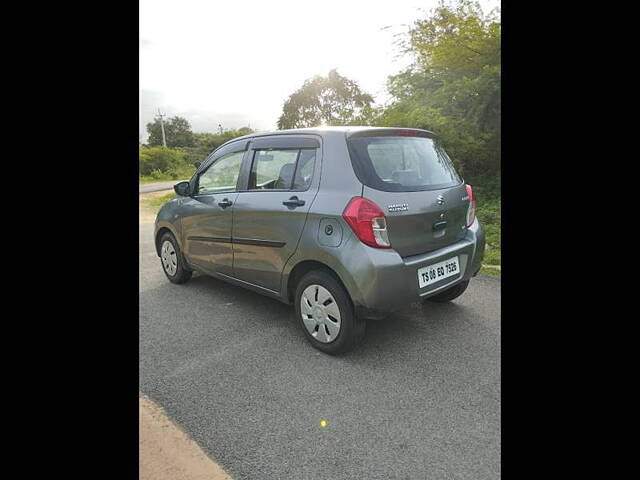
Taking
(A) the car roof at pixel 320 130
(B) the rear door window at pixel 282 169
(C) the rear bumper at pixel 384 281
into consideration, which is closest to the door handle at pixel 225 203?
(B) the rear door window at pixel 282 169

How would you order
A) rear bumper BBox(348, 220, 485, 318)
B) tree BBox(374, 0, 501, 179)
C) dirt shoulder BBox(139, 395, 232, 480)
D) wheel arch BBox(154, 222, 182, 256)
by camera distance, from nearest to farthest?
dirt shoulder BBox(139, 395, 232, 480), rear bumper BBox(348, 220, 485, 318), wheel arch BBox(154, 222, 182, 256), tree BBox(374, 0, 501, 179)

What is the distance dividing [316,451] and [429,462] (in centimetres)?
51

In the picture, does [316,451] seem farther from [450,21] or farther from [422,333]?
[450,21]

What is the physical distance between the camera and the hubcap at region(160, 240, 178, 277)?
4.46 metres

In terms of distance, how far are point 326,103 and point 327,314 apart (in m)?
8.36

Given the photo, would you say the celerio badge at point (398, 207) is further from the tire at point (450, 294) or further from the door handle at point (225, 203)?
the door handle at point (225, 203)

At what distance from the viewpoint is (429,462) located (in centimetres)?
187

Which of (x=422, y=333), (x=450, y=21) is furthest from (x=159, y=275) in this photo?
(x=450, y=21)

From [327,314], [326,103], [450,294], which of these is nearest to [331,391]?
[327,314]

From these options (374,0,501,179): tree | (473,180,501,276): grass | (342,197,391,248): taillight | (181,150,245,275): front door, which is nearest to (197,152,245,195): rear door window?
(181,150,245,275): front door

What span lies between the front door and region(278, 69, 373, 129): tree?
18.4 ft

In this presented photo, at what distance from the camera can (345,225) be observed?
266 cm

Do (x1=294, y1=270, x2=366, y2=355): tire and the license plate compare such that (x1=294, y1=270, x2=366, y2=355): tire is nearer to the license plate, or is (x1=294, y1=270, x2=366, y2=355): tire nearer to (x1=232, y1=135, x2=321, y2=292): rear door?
(x1=232, y1=135, x2=321, y2=292): rear door

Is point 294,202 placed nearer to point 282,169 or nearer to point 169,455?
point 282,169
